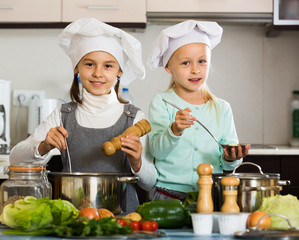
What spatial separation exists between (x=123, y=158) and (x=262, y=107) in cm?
150

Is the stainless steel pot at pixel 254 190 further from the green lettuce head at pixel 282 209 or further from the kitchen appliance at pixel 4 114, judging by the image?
the kitchen appliance at pixel 4 114

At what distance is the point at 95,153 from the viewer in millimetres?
1628

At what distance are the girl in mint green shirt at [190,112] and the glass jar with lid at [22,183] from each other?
466 millimetres

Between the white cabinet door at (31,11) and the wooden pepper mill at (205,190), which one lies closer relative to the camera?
the wooden pepper mill at (205,190)

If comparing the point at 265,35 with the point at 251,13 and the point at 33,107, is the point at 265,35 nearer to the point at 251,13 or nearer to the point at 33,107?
the point at 251,13

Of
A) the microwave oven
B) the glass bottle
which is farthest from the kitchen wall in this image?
the microwave oven

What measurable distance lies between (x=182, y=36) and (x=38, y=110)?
50.2 inches

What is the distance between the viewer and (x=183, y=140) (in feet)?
5.56

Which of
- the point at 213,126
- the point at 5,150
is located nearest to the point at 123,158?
the point at 213,126

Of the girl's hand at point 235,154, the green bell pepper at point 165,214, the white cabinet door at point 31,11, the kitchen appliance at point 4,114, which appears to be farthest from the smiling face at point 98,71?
the white cabinet door at point 31,11

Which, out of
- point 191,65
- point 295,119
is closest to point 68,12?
point 191,65

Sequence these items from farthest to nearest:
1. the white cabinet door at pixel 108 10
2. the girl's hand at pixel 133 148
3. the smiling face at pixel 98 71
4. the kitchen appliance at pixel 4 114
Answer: the white cabinet door at pixel 108 10 < the kitchen appliance at pixel 4 114 < the smiling face at pixel 98 71 < the girl's hand at pixel 133 148

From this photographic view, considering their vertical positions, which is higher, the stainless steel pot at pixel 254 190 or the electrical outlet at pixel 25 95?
the electrical outlet at pixel 25 95

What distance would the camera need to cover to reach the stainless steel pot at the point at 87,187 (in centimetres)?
122
